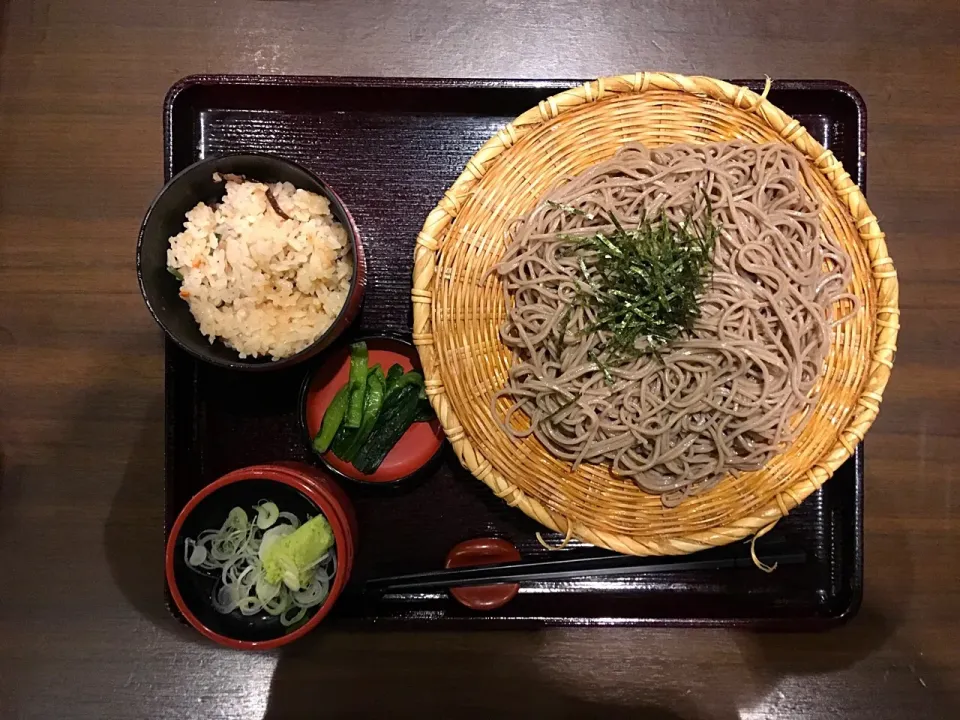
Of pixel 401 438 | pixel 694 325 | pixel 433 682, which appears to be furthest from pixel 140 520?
pixel 694 325

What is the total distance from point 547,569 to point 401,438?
1.98 feet

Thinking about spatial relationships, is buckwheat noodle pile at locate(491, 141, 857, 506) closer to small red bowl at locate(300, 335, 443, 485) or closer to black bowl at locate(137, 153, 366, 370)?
small red bowl at locate(300, 335, 443, 485)

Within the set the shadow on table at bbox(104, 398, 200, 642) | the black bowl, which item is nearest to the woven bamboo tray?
the black bowl

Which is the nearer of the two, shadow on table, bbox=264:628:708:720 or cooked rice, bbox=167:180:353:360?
cooked rice, bbox=167:180:353:360

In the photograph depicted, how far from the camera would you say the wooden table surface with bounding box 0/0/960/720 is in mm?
2170

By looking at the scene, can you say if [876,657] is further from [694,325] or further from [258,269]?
[258,269]

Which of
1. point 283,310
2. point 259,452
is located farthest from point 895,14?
point 259,452

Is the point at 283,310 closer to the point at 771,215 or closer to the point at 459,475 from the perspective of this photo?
the point at 459,475

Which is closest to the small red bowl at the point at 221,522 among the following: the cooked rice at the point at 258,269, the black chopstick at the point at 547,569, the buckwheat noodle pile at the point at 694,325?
the black chopstick at the point at 547,569

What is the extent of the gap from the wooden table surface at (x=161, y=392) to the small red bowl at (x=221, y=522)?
1.31 ft

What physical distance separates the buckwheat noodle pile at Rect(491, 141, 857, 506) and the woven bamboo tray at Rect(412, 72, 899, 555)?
5 cm

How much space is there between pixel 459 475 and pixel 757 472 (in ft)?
2.91

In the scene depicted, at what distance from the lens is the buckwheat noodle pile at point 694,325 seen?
1.71 metres

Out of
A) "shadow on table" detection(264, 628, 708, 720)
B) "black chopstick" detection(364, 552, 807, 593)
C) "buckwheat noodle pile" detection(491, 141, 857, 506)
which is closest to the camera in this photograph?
"buckwheat noodle pile" detection(491, 141, 857, 506)
